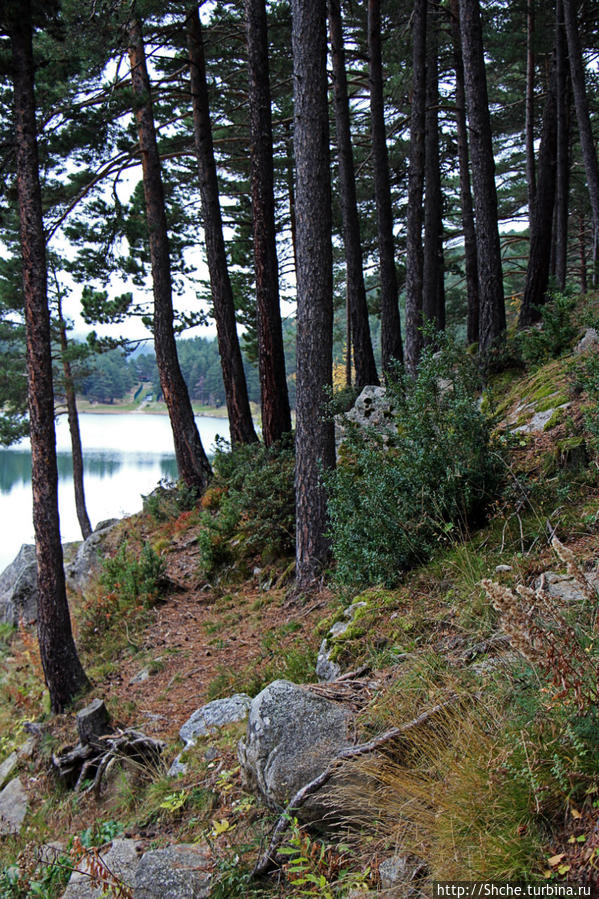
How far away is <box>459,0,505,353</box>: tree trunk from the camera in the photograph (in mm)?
8352

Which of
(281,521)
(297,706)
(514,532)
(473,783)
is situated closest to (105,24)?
(281,521)

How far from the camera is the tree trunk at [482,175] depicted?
329 inches

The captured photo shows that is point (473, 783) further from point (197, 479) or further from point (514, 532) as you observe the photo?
point (197, 479)

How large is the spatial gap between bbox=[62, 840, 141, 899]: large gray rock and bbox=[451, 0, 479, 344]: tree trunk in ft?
40.5

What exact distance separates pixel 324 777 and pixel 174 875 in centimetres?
80

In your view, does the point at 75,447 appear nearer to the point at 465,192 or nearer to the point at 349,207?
the point at 349,207

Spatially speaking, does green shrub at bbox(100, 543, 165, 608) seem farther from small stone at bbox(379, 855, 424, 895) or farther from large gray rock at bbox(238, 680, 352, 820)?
small stone at bbox(379, 855, 424, 895)

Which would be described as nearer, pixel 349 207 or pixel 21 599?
pixel 21 599

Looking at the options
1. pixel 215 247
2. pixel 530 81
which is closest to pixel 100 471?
pixel 215 247

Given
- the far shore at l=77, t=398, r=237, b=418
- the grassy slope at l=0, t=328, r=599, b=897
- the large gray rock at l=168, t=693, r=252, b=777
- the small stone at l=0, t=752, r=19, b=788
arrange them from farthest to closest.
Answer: the far shore at l=77, t=398, r=237, b=418, the small stone at l=0, t=752, r=19, b=788, the large gray rock at l=168, t=693, r=252, b=777, the grassy slope at l=0, t=328, r=599, b=897

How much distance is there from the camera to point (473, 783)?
6.48 ft

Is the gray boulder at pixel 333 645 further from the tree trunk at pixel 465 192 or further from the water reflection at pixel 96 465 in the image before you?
the water reflection at pixel 96 465

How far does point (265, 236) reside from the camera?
30.1 ft

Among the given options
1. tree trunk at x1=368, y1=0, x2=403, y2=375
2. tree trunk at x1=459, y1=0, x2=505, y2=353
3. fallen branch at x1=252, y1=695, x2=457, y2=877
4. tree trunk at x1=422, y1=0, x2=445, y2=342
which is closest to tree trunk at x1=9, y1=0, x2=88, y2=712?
fallen branch at x1=252, y1=695, x2=457, y2=877
